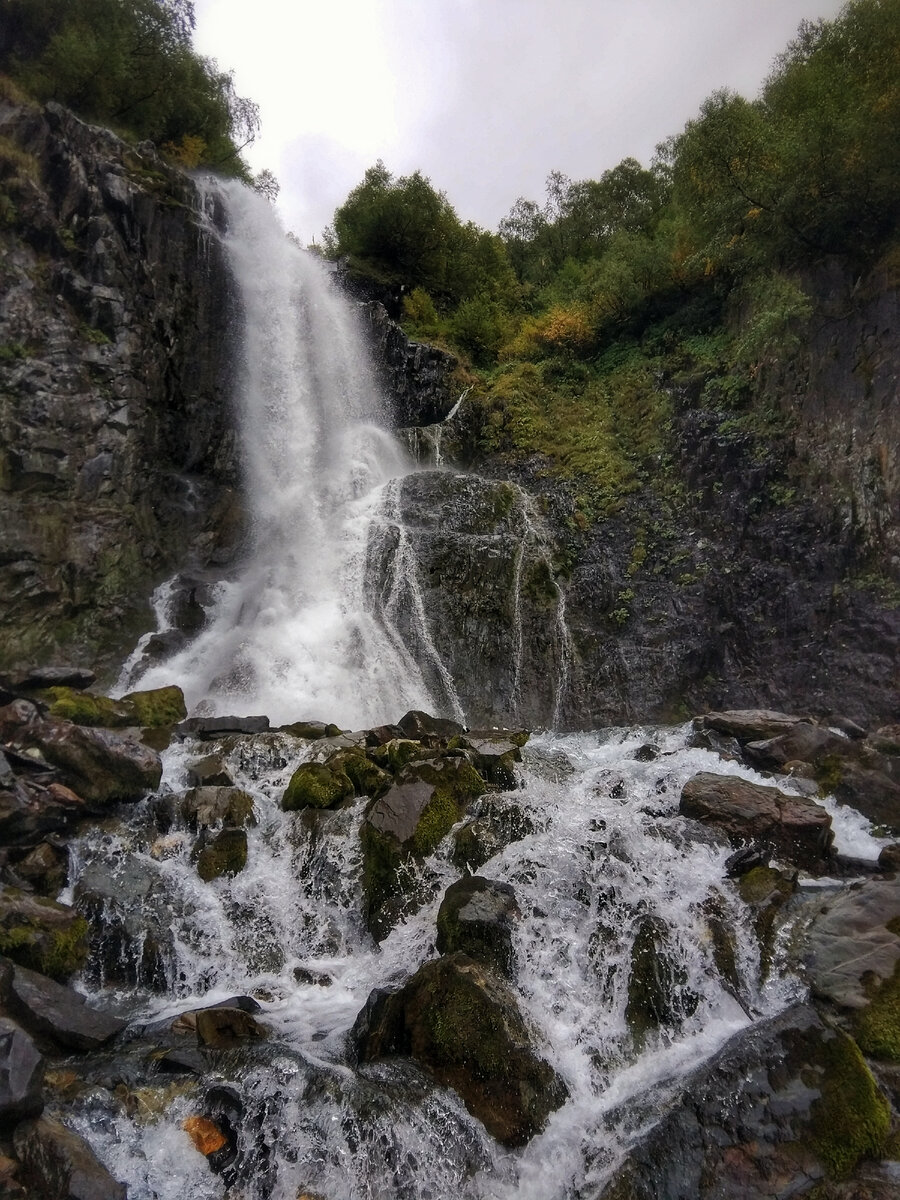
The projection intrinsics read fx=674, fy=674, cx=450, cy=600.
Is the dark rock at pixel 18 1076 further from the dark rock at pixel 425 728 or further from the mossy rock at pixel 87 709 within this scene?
the dark rock at pixel 425 728

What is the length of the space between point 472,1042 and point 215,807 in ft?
15.6

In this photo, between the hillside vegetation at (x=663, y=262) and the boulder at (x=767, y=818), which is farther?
the hillside vegetation at (x=663, y=262)

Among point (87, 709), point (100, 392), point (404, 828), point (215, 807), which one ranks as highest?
point (100, 392)

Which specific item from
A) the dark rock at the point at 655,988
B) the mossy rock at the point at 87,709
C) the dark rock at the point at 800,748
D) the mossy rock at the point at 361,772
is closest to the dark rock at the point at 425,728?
the mossy rock at the point at 361,772

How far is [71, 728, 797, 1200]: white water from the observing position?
457cm

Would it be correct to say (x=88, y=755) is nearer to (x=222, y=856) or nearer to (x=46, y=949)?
(x=222, y=856)

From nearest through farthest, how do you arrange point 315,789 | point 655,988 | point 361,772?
point 655,988
point 315,789
point 361,772

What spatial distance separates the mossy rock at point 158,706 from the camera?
11.6m

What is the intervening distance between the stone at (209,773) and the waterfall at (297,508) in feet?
12.6

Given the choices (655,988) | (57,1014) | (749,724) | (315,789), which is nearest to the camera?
(57,1014)

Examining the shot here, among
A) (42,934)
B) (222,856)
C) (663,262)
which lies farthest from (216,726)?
(663,262)

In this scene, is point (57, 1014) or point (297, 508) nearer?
point (57, 1014)

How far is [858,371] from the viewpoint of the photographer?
561 inches

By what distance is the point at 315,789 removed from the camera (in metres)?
8.89
